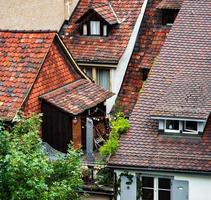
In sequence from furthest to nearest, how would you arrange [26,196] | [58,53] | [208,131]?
[58,53]
[208,131]
[26,196]

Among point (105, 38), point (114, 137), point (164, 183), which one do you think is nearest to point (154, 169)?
point (164, 183)

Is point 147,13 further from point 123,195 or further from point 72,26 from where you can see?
point 123,195

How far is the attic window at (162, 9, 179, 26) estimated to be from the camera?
52412 mm

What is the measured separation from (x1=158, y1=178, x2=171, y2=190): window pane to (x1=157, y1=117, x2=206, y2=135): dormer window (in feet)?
6.75

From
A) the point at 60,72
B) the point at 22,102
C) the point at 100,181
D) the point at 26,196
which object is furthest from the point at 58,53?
the point at 26,196

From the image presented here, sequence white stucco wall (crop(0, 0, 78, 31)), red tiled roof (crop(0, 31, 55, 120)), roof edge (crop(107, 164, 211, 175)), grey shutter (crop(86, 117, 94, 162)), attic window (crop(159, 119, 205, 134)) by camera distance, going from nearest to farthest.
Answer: roof edge (crop(107, 164, 211, 175)), attic window (crop(159, 119, 205, 134)), red tiled roof (crop(0, 31, 55, 120)), grey shutter (crop(86, 117, 94, 162)), white stucco wall (crop(0, 0, 78, 31))

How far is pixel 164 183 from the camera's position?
42.0 m

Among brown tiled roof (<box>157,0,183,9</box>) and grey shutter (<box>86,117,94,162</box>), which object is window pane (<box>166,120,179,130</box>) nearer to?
grey shutter (<box>86,117,94,162</box>)

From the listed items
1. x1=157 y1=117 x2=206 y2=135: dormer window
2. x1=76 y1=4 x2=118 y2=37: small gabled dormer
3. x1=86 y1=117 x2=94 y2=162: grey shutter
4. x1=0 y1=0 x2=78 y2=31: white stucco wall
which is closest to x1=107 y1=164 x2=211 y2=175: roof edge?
x1=157 y1=117 x2=206 y2=135: dormer window

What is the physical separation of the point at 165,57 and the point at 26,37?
7084 mm

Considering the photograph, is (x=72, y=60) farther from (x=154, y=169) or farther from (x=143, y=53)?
(x=154, y=169)

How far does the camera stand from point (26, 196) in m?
34.9

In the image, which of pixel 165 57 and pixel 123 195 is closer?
pixel 123 195

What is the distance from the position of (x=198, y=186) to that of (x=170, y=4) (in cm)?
1390
